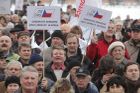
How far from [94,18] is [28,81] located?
7.92ft

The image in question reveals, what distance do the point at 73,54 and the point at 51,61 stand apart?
887mm

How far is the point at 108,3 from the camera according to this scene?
44.6 meters

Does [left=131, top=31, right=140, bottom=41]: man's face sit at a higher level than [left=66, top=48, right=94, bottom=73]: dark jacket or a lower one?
higher

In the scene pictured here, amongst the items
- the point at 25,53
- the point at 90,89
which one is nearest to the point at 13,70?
the point at 25,53

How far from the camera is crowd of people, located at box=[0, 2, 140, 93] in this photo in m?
8.63

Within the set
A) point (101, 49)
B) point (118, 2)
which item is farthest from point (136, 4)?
point (101, 49)

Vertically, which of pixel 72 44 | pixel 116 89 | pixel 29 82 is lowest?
pixel 116 89

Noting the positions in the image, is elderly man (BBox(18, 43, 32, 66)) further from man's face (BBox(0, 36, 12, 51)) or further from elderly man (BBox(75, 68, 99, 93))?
elderly man (BBox(75, 68, 99, 93))

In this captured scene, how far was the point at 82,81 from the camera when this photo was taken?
9000 mm

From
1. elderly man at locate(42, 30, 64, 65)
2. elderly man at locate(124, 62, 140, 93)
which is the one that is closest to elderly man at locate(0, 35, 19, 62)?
elderly man at locate(42, 30, 64, 65)

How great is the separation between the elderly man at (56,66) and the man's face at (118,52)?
887 millimetres

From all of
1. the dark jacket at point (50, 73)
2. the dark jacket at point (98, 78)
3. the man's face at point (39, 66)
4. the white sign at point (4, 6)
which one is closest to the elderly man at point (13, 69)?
the man's face at point (39, 66)

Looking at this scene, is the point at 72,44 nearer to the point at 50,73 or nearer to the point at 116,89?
the point at 50,73

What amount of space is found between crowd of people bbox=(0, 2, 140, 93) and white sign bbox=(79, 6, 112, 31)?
39cm
